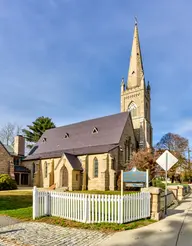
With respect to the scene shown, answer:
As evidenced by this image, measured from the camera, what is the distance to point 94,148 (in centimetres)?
3450

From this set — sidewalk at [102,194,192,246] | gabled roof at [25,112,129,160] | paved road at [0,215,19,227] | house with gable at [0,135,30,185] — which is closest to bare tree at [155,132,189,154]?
gabled roof at [25,112,129,160]

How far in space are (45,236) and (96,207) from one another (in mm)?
2306

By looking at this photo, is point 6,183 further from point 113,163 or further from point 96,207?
point 96,207

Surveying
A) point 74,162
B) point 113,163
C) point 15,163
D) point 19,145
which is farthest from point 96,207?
point 19,145

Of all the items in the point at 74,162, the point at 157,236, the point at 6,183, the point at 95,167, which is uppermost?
the point at 157,236

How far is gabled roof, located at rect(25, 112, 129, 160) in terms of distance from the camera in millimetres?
34562

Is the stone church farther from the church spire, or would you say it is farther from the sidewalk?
the sidewalk

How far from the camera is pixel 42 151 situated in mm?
42406

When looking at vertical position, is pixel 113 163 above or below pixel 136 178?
below

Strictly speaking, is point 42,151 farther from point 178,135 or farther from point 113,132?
point 178,135

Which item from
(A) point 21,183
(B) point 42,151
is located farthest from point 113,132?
(A) point 21,183

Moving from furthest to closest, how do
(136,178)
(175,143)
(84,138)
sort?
(175,143) < (84,138) < (136,178)

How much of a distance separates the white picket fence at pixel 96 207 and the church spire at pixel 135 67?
41.3m

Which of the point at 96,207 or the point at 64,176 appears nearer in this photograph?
the point at 96,207
